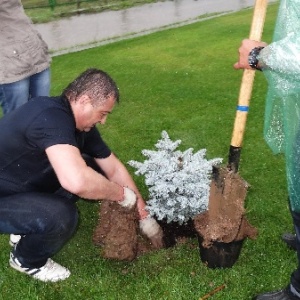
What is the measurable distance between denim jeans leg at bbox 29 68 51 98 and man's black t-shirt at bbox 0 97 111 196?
79cm

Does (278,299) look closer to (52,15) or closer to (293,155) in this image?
(293,155)

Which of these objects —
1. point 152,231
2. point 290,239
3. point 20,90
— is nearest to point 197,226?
point 152,231

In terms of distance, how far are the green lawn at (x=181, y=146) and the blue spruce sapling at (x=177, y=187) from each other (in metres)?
0.26

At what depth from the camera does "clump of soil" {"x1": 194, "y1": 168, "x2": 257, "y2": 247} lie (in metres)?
2.89

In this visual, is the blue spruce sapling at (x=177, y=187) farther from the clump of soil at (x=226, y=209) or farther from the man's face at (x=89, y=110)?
the man's face at (x=89, y=110)

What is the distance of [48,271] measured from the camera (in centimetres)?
318

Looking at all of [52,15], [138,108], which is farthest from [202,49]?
[52,15]

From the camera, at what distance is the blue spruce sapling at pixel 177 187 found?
331 centimetres

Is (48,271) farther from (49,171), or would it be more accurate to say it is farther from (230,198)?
(230,198)

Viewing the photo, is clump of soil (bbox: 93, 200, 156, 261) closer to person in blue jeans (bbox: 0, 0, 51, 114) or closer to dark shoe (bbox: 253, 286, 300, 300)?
dark shoe (bbox: 253, 286, 300, 300)

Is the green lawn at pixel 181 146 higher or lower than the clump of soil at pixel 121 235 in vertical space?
lower

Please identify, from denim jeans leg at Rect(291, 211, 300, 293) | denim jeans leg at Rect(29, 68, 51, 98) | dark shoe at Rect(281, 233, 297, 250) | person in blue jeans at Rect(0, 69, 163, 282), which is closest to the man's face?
person in blue jeans at Rect(0, 69, 163, 282)

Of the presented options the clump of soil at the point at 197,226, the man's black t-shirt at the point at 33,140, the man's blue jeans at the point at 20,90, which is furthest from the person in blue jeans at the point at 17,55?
the clump of soil at the point at 197,226

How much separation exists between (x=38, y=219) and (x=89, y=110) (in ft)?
2.24
